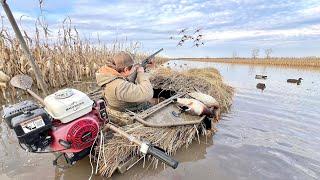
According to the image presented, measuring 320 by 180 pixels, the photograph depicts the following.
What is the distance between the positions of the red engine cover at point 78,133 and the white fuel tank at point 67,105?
0.23 feet

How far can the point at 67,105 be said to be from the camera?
3.10 meters

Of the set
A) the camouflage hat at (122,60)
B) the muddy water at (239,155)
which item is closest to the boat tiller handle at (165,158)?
the muddy water at (239,155)

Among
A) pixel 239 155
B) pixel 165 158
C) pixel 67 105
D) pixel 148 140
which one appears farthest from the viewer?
pixel 239 155

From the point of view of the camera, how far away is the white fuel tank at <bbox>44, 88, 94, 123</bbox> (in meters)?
3.08

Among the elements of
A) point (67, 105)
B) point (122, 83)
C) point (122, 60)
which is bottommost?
point (67, 105)

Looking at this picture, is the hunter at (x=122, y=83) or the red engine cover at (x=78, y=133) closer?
the red engine cover at (x=78, y=133)

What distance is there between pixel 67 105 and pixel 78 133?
1.15 feet

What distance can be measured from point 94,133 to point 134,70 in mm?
1578

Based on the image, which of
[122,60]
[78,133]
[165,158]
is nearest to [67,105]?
[78,133]

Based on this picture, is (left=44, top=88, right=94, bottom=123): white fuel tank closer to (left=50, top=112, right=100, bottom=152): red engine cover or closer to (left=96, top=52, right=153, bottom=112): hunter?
(left=50, top=112, right=100, bottom=152): red engine cover

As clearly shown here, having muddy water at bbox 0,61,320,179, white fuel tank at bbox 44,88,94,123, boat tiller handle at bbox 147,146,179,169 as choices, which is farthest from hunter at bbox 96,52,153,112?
boat tiller handle at bbox 147,146,179,169

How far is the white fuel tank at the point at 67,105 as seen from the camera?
3.08 metres

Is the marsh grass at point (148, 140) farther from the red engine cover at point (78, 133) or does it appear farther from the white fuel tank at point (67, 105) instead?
the white fuel tank at point (67, 105)

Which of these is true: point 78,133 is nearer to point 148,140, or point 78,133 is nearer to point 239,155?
point 148,140
